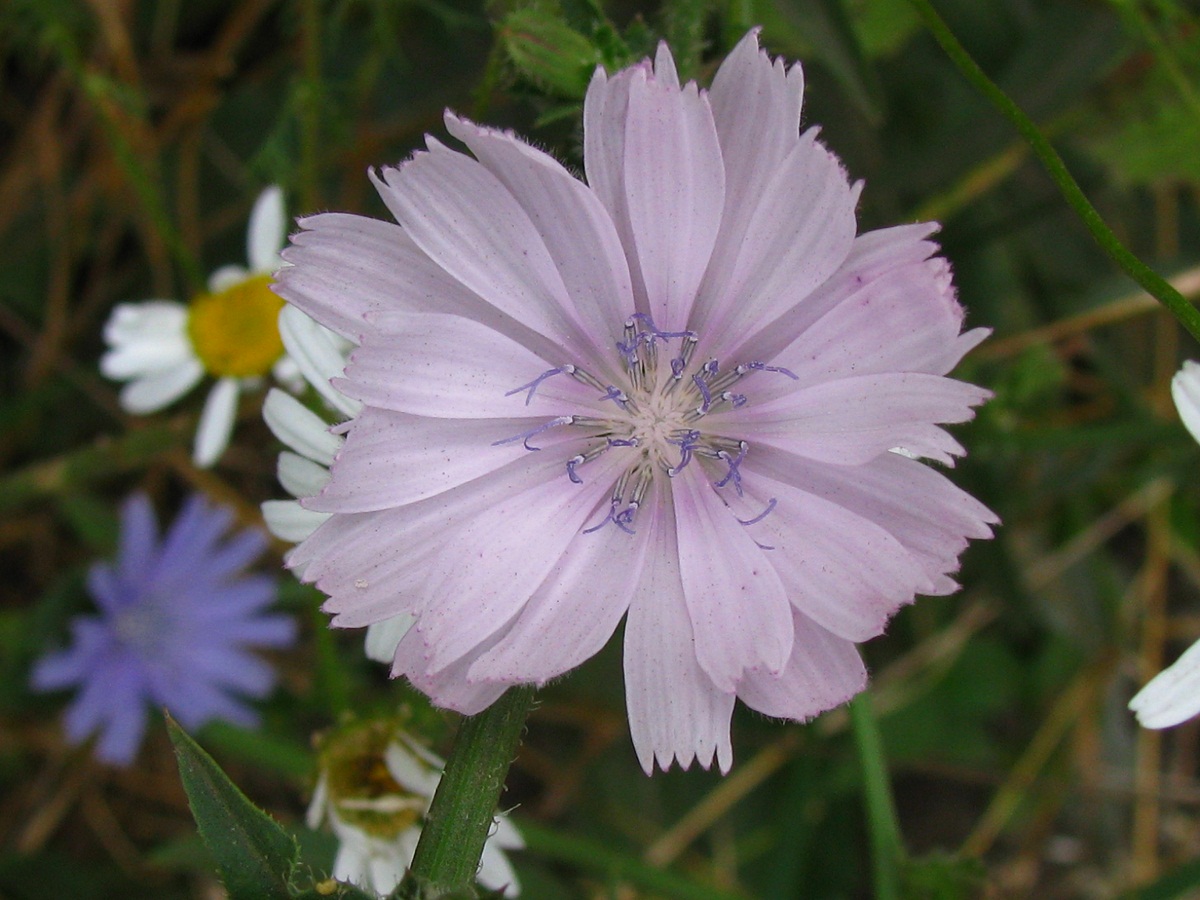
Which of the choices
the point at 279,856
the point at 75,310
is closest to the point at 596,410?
the point at 279,856

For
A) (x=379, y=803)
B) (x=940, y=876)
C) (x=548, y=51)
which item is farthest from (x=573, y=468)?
(x=940, y=876)

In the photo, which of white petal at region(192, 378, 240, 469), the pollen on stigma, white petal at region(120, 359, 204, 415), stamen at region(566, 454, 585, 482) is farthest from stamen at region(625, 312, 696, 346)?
white petal at region(120, 359, 204, 415)

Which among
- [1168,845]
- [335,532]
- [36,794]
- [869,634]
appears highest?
[335,532]

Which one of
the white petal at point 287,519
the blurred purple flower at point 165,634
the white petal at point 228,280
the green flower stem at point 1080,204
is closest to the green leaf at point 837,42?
the green flower stem at point 1080,204

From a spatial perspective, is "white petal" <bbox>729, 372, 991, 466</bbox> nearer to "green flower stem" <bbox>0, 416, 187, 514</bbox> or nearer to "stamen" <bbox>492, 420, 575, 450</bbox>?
"stamen" <bbox>492, 420, 575, 450</bbox>

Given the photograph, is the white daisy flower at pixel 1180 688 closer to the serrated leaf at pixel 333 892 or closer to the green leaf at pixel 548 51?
the green leaf at pixel 548 51

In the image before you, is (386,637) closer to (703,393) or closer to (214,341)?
(703,393)

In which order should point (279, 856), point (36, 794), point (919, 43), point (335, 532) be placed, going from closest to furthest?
point (279, 856)
point (335, 532)
point (919, 43)
point (36, 794)

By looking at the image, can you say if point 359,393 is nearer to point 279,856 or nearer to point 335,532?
point 335,532
